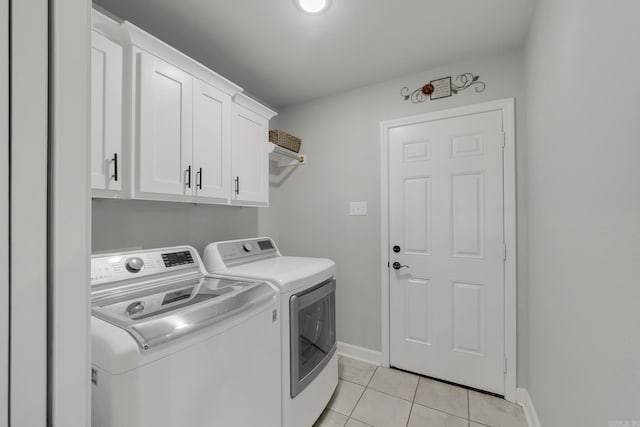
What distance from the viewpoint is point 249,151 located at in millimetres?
2023

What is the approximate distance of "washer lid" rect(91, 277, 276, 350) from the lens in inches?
34.7

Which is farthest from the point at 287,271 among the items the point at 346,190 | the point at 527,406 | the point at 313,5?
the point at 527,406

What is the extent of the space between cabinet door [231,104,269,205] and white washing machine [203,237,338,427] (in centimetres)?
36

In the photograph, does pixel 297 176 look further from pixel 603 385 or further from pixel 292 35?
pixel 603 385

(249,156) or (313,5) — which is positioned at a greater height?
(313,5)

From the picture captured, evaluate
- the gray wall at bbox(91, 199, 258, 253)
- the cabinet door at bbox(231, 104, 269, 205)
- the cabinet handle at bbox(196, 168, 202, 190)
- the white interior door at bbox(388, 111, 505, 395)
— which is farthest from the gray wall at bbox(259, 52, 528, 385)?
the cabinet handle at bbox(196, 168, 202, 190)

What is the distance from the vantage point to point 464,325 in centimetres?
205

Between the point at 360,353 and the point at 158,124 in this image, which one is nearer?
the point at 158,124

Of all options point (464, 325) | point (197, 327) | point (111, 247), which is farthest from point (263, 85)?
point (464, 325)

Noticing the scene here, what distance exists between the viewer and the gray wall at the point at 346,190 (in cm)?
238

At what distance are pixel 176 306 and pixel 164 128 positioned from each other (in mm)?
908

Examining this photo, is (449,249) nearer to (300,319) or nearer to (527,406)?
(527,406)

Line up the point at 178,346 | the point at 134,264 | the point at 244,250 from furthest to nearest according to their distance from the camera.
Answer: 1. the point at 244,250
2. the point at 134,264
3. the point at 178,346

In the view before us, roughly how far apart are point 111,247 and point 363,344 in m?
2.03
